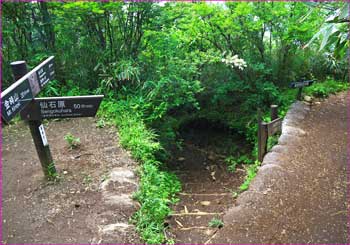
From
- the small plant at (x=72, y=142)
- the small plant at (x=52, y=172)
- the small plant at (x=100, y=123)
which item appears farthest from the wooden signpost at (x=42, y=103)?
the small plant at (x=100, y=123)

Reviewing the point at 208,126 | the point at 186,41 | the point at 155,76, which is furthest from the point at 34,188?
the point at 208,126

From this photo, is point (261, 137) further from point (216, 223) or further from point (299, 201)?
point (216, 223)

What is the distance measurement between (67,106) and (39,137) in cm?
57

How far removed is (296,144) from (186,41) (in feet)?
8.87

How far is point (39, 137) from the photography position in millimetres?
3221

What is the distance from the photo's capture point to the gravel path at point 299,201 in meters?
3.15

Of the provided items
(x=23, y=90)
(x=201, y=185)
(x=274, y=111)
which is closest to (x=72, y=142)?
(x=23, y=90)

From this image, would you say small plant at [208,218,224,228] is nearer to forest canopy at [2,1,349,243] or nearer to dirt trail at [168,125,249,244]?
dirt trail at [168,125,249,244]

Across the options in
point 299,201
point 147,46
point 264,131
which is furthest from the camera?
point 147,46

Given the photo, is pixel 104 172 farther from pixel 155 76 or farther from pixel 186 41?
pixel 186 41

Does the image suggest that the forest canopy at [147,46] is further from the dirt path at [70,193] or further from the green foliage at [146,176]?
the dirt path at [70,193]

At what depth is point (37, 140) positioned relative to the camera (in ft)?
10.6

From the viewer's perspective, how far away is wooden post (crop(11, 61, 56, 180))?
2.98 metres

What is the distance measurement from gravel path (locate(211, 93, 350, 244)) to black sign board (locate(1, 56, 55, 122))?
2.29m
